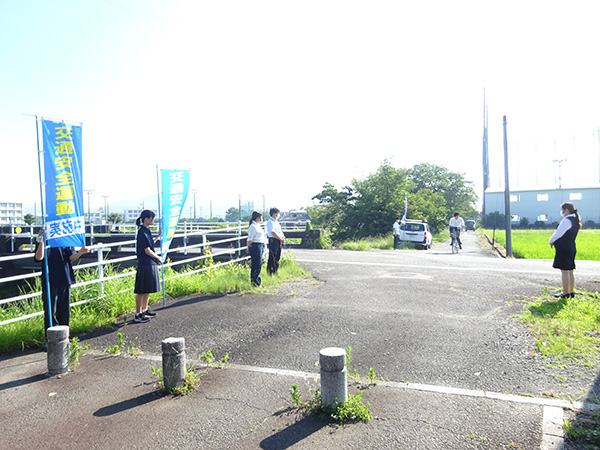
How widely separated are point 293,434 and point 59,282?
3.92 meters

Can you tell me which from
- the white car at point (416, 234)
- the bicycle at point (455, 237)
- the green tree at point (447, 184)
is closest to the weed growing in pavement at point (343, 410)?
the bicycle at point (455, 237)

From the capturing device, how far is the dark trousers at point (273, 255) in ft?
32.4

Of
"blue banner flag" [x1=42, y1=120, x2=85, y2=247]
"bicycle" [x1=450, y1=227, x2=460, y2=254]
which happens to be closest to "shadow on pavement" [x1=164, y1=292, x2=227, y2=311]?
"blue banner flag" [x1=42, y1=120, x2=85, y2=247]

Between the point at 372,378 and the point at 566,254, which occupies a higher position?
the point at 566,254

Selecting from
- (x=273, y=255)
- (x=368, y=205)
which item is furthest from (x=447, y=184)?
(x=273, y=255)

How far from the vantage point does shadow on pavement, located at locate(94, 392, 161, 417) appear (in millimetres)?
3750

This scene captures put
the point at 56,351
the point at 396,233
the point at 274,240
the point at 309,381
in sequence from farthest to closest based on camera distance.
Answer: the point at 396,233, the point at 274,240, the point at 56,351, the point at 309,381

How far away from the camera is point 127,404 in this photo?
3896mm

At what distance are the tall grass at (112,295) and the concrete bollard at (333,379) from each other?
4192 mm

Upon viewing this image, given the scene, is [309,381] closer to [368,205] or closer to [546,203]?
[368,205]

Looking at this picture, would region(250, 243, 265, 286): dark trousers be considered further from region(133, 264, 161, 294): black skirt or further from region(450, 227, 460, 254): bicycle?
region(450, 227, 460, 254): bicycle

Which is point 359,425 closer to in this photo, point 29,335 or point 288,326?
point 288,326

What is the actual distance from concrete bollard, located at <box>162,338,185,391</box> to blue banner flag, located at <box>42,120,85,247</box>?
7.62ft

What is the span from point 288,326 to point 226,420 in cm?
278
